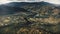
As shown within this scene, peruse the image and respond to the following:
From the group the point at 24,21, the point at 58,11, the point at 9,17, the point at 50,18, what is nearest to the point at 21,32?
the point at 24,21

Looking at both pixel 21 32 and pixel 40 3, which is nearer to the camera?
pixel 21 32

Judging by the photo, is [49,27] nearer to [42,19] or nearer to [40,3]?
[42,19]

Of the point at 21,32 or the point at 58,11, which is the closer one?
the point at 21,32

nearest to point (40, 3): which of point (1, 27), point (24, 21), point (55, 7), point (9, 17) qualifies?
point (55, 7)

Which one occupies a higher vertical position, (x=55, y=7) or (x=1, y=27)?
(x=55, y=7)

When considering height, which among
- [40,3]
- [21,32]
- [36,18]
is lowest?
[21,32]

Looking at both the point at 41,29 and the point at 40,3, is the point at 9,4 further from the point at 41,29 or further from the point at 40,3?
the point at 41,29

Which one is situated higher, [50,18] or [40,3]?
[40,3]
